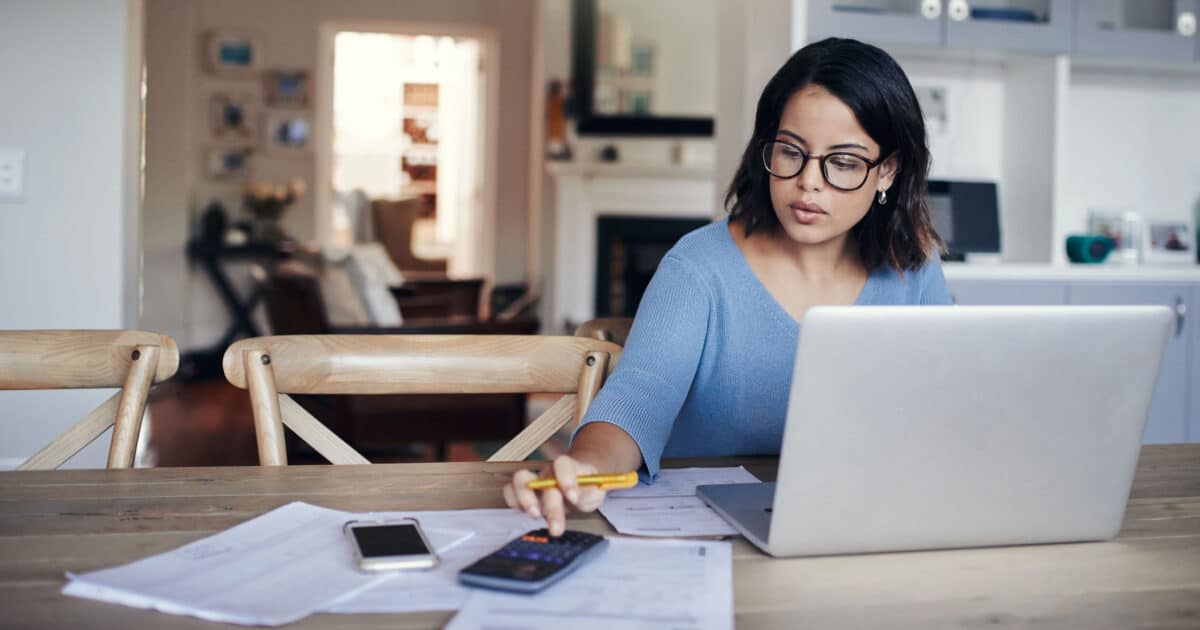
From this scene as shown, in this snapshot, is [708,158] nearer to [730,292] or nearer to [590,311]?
[590,311]

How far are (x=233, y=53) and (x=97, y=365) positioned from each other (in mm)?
6662

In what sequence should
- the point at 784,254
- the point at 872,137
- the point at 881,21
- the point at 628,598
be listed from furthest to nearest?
the point at 881,21 → the point at 784,254 → the point at 872,137 → the point at 628,598

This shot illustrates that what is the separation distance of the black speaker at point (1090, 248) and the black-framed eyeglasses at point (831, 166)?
2.51m

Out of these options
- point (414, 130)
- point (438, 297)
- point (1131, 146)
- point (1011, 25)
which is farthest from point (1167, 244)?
point (414, 130)

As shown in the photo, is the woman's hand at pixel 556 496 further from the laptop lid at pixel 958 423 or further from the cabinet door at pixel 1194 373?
the cabinet door at pixel 1194 373

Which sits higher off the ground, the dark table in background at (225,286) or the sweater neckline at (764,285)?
the sweater neckline at (764,285)

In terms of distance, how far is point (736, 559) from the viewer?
0.96 metres

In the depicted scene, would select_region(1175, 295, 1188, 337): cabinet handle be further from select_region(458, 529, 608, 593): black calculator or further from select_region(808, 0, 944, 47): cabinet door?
select_region(458, 529, 608, 593): black calculator

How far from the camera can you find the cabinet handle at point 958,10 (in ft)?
11.4

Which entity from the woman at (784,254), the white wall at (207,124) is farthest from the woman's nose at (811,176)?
the white wall at (207,124)

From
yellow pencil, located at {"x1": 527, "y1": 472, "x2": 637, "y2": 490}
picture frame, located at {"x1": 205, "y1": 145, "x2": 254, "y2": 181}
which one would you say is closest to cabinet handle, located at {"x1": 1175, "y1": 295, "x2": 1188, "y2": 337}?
yellow pencil, located at {"x1": 527, "y1": 472, "x2": 637, "y2": 490}

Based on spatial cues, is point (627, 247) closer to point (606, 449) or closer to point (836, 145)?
point (836, 145)

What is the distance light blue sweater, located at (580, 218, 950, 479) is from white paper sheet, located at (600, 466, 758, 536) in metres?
0.17

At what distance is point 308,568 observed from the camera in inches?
35.5
